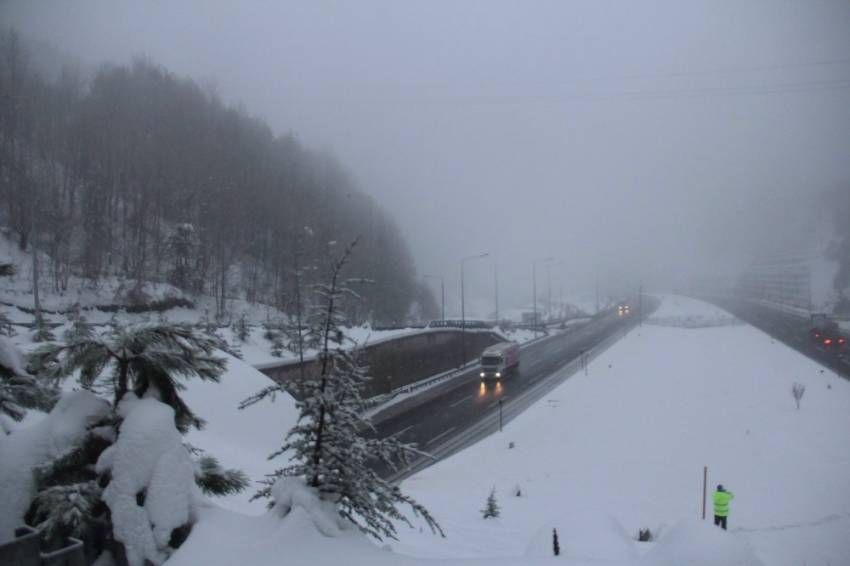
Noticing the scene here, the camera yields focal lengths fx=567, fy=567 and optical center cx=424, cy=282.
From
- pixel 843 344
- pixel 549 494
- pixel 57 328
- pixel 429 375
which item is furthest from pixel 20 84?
pixel 843 344

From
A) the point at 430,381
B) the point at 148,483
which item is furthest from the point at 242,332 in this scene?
the point at 148,483

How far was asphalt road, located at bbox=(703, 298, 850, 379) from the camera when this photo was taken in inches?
1563

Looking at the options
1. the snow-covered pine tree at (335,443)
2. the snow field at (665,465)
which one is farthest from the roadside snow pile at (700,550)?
the snow-covered pine tree at (335,443)

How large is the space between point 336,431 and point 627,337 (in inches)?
2455

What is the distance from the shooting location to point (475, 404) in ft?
111

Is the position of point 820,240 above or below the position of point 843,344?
above

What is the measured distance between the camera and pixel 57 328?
2573cm

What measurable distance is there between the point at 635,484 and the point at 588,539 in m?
12.3

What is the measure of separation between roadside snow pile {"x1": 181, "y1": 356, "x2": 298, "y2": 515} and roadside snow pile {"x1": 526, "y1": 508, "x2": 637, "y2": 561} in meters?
9.07

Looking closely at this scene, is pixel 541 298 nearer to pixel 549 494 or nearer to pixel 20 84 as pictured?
pixel 20 84

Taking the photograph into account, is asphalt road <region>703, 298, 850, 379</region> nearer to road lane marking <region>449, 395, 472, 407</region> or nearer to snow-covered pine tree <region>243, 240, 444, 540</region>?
road lane marking <region>449, 395, 472, 407</region>

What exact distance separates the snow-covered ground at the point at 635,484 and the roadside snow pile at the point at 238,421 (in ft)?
17.7

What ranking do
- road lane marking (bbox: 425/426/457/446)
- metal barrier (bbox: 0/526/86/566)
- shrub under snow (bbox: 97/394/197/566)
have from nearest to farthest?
metal barrier (bbox: 0/526/86/566) → shrub under snow (bbox: 97/394/197/566) → road lane marking (bbox: 425/426/457/446)

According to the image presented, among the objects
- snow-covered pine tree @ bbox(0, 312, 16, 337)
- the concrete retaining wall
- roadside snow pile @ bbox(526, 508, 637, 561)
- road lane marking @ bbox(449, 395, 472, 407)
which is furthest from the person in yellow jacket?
road lane marking @ bbox(449, 395, 472, 407)
